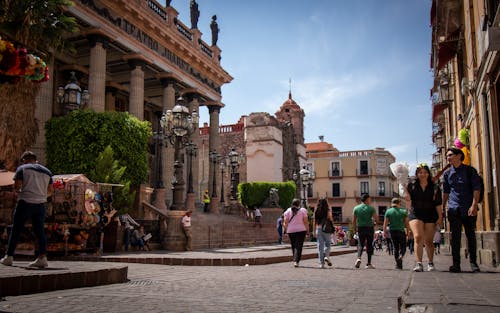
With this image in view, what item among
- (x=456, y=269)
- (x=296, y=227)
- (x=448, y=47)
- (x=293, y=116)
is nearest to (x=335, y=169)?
(x=293, y=116)

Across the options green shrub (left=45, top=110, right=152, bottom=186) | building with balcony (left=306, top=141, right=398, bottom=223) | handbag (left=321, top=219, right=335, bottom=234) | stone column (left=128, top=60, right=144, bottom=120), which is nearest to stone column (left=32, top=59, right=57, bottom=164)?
green shrub (left=45, top=110, right=152, bottom=186)

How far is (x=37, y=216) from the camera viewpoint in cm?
686

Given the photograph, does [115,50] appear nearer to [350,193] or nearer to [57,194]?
[57,194]

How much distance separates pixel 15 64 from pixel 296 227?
6.93 m

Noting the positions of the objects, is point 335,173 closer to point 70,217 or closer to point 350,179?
point 350,179

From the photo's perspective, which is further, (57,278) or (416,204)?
(416,204)

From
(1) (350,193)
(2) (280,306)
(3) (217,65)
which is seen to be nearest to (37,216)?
(2) (280,306)

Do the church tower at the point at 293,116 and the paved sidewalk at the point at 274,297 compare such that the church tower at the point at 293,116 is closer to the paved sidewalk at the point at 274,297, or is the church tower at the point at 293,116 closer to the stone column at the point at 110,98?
the stone column at the point at 110,98

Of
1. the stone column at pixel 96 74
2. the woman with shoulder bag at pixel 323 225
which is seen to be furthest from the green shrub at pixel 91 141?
the woman with shoulder bag at pixel 323 225

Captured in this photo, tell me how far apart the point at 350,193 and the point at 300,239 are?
54354mm

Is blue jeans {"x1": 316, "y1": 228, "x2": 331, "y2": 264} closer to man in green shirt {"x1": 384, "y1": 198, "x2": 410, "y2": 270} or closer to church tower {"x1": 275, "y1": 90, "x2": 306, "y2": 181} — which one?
man in green shirt {"x1": 384, "y1": 198, "x2": 410, "y2": 270}

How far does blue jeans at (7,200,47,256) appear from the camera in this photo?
666 centimetres

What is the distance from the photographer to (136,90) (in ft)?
81.0

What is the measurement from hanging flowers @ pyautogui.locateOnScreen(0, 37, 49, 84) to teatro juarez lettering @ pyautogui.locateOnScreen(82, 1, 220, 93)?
17014 millimetres
